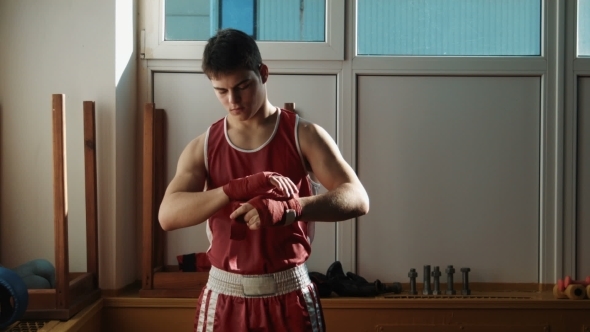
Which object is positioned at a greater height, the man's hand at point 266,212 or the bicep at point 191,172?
the bicep at point 191,172

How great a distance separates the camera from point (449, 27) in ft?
11.5

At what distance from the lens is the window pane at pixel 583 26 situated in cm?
351

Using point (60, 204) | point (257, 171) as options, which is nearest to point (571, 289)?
point (257, 171)

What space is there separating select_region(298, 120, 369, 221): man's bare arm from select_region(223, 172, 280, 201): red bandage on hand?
4.7 inches

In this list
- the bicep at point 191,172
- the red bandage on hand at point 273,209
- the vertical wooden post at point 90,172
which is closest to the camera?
the red bandage on hand at point 273,209

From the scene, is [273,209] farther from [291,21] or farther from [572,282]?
[572,282]

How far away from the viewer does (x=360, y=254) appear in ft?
11.5

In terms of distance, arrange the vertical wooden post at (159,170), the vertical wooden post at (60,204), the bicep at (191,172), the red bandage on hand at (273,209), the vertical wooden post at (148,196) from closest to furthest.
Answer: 1. the red bandage on hand at (273,209)
2. the bicep at (191,172)
3. the vertical wooden post at (60,204)
4. the vertical wooden post at (148,196)
5. the vertical wooden post at (159,170)

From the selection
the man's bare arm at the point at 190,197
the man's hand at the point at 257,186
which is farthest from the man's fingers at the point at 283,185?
the man's bare arm at the point at 190,197

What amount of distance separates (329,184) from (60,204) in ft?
4.44

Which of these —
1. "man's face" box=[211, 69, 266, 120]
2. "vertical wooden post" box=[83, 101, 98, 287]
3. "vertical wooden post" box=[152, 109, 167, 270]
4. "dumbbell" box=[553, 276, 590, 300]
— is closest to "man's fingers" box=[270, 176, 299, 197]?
"man's face" box=[211, 69, 266, 120]

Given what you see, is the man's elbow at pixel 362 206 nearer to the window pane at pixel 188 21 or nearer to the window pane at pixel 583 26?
the window pane at pixel 188 21

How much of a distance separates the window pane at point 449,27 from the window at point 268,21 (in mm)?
160

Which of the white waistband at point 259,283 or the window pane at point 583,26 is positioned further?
the window pane at point 583,26
